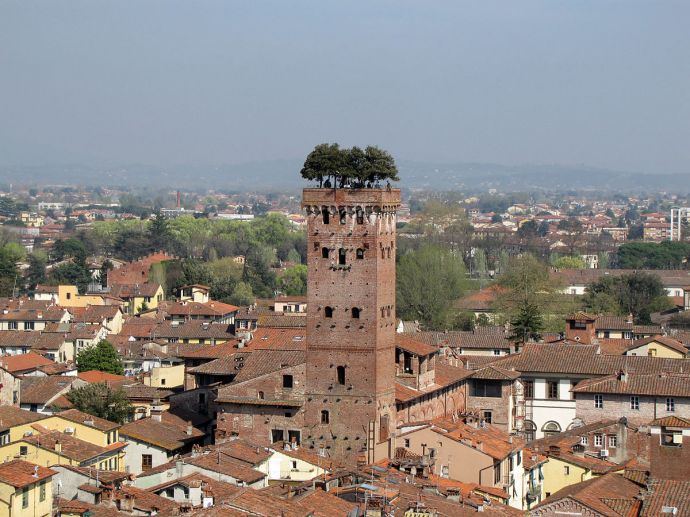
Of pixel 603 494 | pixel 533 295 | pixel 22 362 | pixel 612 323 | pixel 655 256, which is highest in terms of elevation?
pixel 603 494

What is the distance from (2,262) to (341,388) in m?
55.2

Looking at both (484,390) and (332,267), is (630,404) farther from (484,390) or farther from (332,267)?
(332,267)

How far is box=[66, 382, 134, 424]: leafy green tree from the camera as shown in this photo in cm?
4388

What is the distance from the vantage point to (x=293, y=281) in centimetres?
9244

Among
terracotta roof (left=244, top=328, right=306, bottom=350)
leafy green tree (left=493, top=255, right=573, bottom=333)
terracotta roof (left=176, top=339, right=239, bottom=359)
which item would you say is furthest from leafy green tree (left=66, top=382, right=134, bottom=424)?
leafy green tree (left=493, top=255, right=573, bottom=333)

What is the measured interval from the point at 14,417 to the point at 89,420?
1.79 meters

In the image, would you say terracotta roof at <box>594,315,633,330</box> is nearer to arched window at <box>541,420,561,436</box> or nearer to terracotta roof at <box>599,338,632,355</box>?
terracotta roof at <box>599,338,632,355</box>

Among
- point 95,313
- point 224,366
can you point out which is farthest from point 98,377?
point 95,313

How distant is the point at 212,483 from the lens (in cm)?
3148

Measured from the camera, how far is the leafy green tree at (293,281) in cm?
8921

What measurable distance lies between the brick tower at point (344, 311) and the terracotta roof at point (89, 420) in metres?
4.66

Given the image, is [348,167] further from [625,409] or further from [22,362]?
[22,362]

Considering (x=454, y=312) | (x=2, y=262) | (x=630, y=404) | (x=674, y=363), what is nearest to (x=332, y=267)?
(x=630, y=404)

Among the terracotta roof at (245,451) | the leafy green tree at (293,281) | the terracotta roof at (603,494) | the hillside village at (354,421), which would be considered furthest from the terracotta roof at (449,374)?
the leafy green tree at (293,281)
